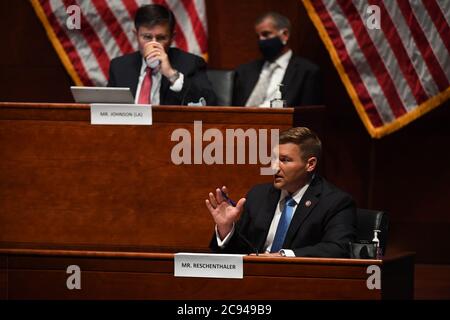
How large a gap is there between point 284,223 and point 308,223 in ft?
0.43

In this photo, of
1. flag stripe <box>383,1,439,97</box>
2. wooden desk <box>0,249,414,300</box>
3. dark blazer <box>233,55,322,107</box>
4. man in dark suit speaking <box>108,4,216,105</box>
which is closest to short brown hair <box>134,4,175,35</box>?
man in dark suit speaking <box>108,4,216,105</box>

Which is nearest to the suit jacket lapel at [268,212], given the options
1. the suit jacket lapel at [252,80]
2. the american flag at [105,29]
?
the suit jacket lapel at [252,80]

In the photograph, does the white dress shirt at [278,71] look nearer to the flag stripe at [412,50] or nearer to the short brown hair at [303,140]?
the flag stripe at [412,50]

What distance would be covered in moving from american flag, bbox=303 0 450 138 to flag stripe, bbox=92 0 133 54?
121 centimetres

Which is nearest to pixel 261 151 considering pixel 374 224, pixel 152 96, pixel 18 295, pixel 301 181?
pixel 301 181

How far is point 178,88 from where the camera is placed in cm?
518

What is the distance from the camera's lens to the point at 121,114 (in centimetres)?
455

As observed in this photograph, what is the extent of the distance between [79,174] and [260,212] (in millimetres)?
901

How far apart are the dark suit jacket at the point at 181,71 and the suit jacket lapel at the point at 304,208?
1.08 metres

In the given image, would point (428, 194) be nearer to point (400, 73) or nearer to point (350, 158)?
point (350, 158)

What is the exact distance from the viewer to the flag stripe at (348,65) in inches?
228

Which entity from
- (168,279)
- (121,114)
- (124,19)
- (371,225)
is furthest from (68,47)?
(168,279)

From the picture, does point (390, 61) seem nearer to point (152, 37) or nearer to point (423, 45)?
point (423, 45)

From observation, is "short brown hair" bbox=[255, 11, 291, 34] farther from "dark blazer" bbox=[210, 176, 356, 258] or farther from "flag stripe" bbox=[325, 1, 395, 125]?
"dark blazer" bbox=[210, 176, 356, 258]
